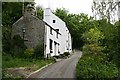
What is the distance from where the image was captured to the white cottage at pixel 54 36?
81.4 feet

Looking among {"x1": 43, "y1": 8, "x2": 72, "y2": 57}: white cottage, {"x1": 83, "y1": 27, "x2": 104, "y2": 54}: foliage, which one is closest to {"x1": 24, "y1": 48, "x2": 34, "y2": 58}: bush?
{"x1": 43, "y1": 8, "x2": 72, "y2": 57}: white cottage

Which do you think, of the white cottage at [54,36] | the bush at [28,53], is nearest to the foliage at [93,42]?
the white cottage at [54,36]

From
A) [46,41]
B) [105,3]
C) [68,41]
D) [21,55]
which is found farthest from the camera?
[68,41]

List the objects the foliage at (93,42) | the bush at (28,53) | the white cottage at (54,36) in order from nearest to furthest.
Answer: the foliage at (93,42)
the bush at (28,53)
the white cottage at (54,36)

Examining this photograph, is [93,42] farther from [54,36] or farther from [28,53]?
[54,36]

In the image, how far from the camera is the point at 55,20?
3191 cm

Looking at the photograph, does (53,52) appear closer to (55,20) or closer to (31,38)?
(31,38)

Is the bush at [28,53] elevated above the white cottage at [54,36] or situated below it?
below

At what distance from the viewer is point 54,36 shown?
91.3 feet

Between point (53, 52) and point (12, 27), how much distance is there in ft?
15.6

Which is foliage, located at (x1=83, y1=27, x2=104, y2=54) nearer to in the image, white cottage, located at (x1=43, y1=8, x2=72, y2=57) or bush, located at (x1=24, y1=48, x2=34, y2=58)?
white cottage, located at (x1=43, y1=8, x2=72, y2=57)

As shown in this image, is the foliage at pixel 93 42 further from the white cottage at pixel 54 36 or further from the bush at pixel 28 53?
the bush at pixel 28 53

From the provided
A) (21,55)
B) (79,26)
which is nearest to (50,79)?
(21,55)

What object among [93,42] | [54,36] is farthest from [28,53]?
[54,36]
